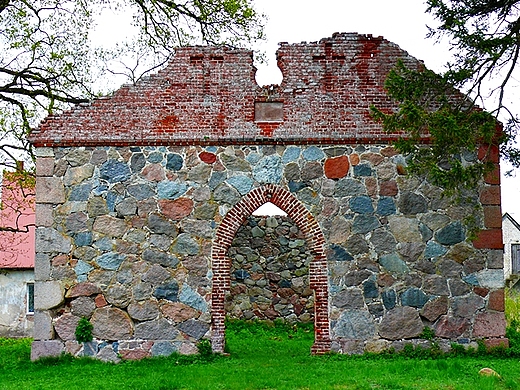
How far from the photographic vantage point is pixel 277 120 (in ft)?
39.0

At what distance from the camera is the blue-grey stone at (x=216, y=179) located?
11766mm

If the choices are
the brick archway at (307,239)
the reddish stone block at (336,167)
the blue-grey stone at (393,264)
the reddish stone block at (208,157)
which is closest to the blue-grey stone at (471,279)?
the blue-grey stone at (393,264)

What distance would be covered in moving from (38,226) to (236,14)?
6.51 m

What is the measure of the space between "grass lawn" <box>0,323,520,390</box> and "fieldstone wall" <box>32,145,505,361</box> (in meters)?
0.42

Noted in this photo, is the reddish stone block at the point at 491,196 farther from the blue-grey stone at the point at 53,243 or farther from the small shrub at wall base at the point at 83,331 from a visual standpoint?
the blue-grey stone at the point at 53,243

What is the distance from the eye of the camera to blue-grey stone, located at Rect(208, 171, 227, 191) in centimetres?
1177

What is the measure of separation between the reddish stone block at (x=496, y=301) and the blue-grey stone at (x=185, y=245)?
4.69m

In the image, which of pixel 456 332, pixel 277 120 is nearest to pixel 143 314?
pixel 277 120

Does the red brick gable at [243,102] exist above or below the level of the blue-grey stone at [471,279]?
above

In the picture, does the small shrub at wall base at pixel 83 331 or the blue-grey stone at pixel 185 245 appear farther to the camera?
the blue-grey stone at pixel 185 245

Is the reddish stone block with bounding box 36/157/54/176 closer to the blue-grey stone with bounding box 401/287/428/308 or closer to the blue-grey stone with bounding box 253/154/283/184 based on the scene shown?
the blue-grey stone with bounding box 253/154/283/184

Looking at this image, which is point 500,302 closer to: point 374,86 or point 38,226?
point 374,86

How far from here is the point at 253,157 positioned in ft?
38.7

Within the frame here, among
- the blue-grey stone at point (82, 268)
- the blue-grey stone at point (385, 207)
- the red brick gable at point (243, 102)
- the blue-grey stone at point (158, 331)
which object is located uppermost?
the red brick gable at point (243, 102)
